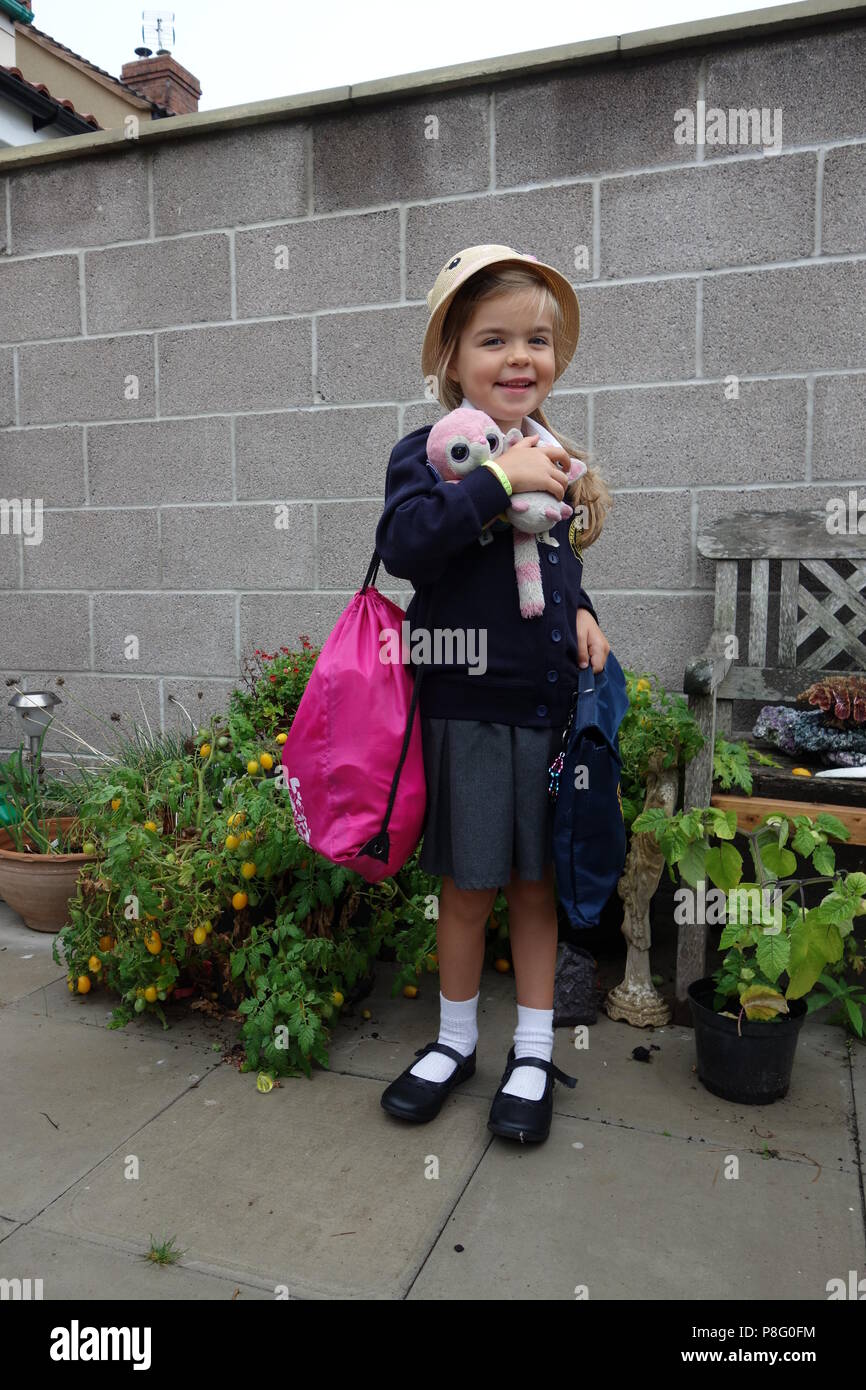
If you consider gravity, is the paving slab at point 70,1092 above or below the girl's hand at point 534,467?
below

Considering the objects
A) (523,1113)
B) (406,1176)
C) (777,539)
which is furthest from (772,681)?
(406,1176)

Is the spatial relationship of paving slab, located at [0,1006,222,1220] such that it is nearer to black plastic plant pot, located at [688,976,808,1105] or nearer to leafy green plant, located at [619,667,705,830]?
black plastic plant pot, located at [688,976,808,1105]

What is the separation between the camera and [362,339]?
11.5 ft

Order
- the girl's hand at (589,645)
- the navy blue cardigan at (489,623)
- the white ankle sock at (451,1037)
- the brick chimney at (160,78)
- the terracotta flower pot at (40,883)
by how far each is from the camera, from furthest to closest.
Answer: the brick chimney at (160,78)
the terracotta flower pot at (40,883)
the white ankle sock at (451,1037)
the girl's hand at (589,645)
the navy blue cardigan at (489,623)

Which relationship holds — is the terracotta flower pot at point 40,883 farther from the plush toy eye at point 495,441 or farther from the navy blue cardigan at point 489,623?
the plush toy eye at point 495,441

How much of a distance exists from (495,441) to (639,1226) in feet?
4.87

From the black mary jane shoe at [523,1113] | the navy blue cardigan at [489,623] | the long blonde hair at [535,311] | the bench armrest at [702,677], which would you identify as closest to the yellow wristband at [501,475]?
the navy blue cardigan at [489,623]

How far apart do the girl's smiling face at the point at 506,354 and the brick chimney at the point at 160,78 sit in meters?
12.1

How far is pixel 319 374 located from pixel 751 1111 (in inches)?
107

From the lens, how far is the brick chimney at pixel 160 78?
39.2 feet

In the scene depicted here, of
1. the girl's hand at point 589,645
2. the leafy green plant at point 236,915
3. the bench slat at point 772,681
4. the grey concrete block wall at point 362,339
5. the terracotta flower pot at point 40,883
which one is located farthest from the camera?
the terracotta flower pot at point 40,883

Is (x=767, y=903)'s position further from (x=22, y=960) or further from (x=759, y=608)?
(x=22, y=960)

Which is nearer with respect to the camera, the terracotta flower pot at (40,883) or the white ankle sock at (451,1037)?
the white ankle sock at (451,1037)
